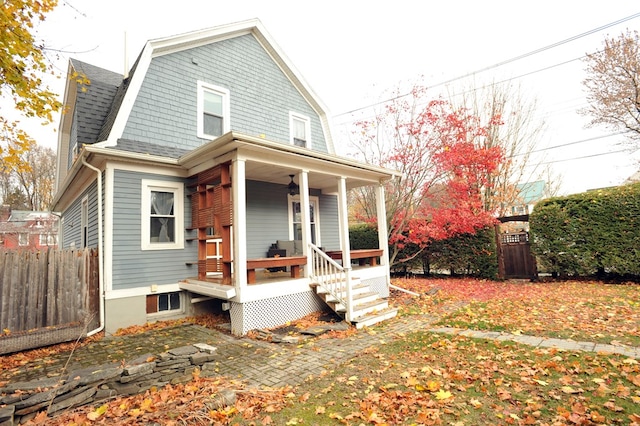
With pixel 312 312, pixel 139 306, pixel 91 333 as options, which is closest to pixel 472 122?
pixel 312 312

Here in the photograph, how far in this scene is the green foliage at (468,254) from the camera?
38.8 ft

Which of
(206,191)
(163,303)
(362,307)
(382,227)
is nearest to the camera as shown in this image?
(362,307)

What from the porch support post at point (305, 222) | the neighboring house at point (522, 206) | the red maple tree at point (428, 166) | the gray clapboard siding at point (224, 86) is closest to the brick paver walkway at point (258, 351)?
the porch support post at point (305, 222)

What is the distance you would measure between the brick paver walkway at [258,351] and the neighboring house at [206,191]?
700 millimetres

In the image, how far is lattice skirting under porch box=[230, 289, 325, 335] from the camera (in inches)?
236

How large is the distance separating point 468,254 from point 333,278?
25.0 feet

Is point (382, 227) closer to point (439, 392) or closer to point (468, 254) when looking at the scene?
point (468, 254)

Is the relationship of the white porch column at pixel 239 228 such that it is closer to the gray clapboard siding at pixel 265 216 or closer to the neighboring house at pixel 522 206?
the gray clapboard siding at pixel 265 216

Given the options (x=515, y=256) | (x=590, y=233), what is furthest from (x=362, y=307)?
(x=590, y=233)

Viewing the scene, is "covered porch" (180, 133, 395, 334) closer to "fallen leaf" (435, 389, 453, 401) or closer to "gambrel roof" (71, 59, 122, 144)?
"gambrel roof" (71, 59, 122, 144)

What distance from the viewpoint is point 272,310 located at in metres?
6.45

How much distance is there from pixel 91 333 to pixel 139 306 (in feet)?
3.16

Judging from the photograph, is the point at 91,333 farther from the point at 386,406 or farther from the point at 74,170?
the point at 386,406

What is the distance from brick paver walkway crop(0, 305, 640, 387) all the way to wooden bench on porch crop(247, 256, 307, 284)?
125 centimetres
